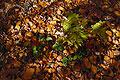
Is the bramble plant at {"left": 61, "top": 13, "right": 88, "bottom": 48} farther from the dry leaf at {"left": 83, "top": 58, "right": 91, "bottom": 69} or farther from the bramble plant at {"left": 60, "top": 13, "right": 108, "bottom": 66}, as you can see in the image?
the dry leaf at {"left": 83, "top": 58, "right": 91, "bottom": 69}

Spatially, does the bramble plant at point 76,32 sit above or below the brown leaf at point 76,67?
above

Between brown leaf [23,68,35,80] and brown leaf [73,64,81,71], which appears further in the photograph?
brown leaf [73,64,81,71]

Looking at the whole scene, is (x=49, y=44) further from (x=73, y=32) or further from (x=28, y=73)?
(x=28, y=73)

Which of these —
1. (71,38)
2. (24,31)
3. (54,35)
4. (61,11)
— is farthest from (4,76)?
(61,11)

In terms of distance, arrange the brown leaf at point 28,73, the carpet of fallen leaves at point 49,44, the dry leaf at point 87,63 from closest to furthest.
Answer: the brown leaf at point 28,73
the carpet of fallen leaves at point 49,44
the dry leaf at point 87,63

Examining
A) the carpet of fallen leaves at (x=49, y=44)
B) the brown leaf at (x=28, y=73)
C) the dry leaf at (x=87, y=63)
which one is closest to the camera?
the brown leaf at (x=28, y=73)

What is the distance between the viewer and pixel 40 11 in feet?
10.8

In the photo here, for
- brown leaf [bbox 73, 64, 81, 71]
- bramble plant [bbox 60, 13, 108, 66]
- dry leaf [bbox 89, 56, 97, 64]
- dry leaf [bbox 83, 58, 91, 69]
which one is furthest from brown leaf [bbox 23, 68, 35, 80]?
dry leaf [bbox 89, 56, 97, 64]

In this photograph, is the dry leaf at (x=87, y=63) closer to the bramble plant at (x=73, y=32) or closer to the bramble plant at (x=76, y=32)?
the bramble plant at (x=76, y=32)

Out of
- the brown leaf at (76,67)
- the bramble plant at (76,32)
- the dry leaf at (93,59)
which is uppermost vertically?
the bramble plant at (76,32)

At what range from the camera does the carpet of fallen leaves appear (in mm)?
2512

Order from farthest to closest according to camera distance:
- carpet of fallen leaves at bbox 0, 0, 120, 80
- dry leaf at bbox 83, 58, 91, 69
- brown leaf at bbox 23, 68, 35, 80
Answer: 1. dry leaf at bbox 83, 58, 91, 69
2. carpet of fallen leaves at bbox 0, 0, 120, 80
3. brown leaf at bbox 23, 68, 35, 80

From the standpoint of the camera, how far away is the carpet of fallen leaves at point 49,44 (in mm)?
2512

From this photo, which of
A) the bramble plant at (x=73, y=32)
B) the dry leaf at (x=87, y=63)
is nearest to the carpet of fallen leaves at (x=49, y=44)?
the dry leaf at (x=87, y=63)
